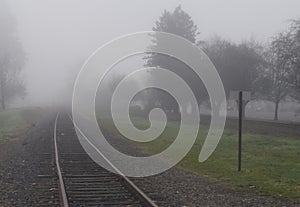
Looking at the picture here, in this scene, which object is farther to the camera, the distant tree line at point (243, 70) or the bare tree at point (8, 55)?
the bare tree at point (8, 55)

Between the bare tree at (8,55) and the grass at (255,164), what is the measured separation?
44.2 metres

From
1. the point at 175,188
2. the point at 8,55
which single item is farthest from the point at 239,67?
the point at 175,188

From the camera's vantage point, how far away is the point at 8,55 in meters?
67.4

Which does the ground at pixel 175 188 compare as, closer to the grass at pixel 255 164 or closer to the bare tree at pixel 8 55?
the grass at pixel 255 164

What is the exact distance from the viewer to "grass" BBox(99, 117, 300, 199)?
13.3 m

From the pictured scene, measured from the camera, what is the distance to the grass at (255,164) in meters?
13.3

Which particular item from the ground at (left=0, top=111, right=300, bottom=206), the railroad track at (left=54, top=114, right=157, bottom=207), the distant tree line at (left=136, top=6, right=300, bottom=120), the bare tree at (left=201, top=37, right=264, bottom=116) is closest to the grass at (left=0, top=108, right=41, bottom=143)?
the ground at (left=0, top=111, right=300, bottom=206)

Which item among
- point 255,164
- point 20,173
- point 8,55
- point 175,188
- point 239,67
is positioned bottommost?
point 20,173

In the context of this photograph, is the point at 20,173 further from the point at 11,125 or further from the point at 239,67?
the point at 239,67

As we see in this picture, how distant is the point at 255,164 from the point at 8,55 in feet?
182

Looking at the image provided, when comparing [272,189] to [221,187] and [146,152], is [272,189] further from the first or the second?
[146,152]

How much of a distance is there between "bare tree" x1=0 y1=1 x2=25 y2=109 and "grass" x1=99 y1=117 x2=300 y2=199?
145ft

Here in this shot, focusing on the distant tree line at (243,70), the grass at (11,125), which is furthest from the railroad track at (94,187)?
the distant tree line at (243,70)

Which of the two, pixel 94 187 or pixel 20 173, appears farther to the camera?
pixel 20 173
